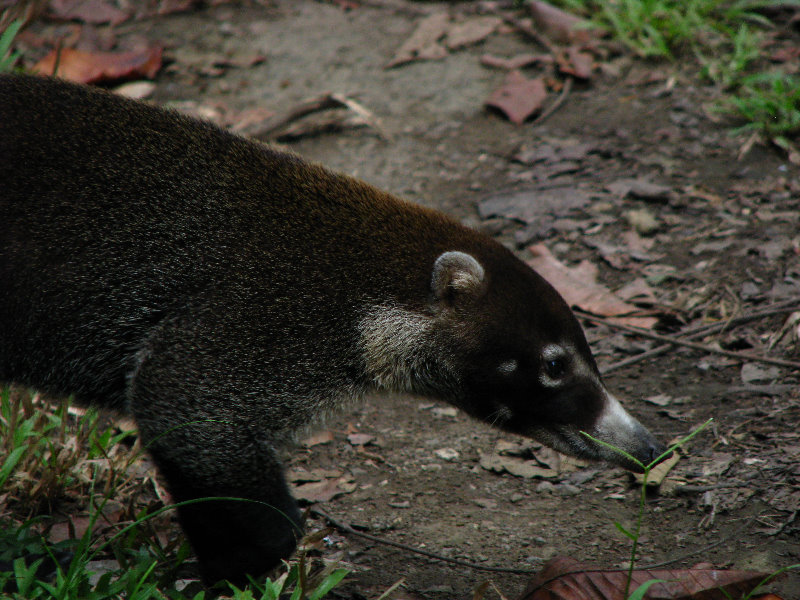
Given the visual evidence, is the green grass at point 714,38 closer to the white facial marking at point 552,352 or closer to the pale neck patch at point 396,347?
the white facial marking at point 552,352

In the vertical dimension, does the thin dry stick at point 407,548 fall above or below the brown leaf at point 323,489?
above

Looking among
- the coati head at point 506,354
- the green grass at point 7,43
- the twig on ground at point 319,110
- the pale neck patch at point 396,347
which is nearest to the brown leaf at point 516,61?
the twig on ground at point 319,110

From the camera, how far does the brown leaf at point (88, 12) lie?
31.5 ft

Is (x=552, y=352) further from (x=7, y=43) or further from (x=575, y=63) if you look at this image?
(x=575, y=63)

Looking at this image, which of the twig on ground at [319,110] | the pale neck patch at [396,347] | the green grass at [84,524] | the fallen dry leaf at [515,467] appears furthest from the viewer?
the twig on ground at [319,110]

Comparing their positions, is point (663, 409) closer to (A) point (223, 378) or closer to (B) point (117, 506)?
(A) point (223, 378)

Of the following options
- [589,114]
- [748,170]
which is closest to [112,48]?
[589,114]

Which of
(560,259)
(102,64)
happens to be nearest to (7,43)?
(102,64)

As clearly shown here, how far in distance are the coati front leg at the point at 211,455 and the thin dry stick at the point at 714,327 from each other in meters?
2.59

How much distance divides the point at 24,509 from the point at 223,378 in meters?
1.44

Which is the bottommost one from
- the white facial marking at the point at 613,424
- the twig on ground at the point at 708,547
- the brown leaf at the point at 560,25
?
the twig on ground at the point at 708,547

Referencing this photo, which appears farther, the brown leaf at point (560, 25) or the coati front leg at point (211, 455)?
the brown leaf at point (560, 25)

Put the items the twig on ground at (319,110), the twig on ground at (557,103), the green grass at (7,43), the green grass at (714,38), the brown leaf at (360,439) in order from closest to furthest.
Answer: the brown leaf at (360,439)
the green grass at (7,43)
the green grass at (714,38)
the twig on ground at (319,110)
the twig on ground at (557,103)

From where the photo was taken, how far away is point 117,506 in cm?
464
